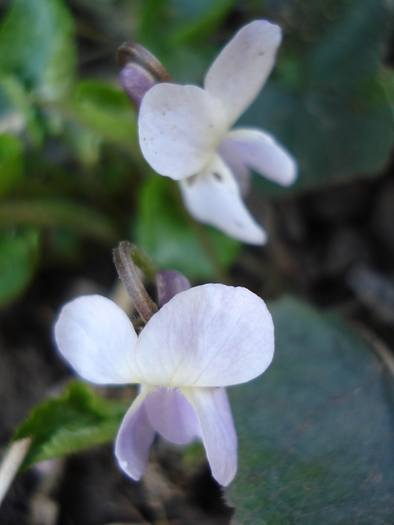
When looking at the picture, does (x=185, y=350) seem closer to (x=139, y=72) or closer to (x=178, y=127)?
(x=178, y=127)

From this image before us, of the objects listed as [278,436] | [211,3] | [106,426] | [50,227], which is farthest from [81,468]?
[211,3]

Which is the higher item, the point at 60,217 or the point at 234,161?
the point at 234,161

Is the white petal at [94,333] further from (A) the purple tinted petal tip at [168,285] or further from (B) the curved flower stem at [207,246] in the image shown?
(B) the curved flower stem at [207,246]

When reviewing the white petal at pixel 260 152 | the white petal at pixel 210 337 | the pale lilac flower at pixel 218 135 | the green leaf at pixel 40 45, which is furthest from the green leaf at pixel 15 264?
the white petal at pixel 210 337

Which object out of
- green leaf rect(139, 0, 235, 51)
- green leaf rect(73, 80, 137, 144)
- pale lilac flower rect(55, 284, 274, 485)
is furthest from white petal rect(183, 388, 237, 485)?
green leaf rect(139, 0, 235, 51)

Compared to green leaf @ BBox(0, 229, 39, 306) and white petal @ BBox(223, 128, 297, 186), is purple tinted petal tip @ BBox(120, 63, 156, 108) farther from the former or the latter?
green leaf @ BBox(0, 229, 39, 306)

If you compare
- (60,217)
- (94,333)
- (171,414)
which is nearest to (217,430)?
(171,414)
